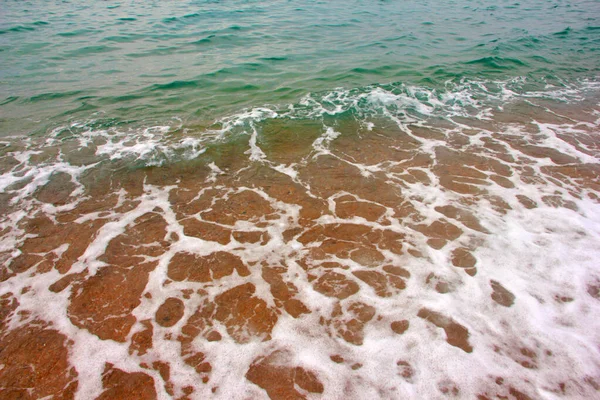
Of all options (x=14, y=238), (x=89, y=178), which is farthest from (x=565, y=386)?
(x=89, y=178)

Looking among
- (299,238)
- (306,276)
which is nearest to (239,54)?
(299,238)

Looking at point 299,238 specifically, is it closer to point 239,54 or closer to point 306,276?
point 306,276

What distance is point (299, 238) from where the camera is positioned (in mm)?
5734

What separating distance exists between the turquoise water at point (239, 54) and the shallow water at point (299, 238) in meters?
0.25

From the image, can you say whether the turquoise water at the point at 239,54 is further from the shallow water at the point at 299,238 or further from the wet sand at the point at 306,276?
the wet sand at the point at 306,276

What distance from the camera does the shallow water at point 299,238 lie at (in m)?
3.89

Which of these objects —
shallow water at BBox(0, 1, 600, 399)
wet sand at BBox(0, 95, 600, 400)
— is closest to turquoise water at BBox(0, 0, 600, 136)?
shallow water at BBox(0, 1, 600, 399)

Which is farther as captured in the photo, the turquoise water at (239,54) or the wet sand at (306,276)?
the turquoise water at (239,54)

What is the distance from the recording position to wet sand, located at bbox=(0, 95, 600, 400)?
381cm

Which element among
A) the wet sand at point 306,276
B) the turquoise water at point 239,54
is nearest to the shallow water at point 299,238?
the wet sand at point 306,276

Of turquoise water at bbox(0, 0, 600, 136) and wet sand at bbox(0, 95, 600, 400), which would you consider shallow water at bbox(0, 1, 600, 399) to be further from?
turquoise water at bbox(0, 0, 600, 136)

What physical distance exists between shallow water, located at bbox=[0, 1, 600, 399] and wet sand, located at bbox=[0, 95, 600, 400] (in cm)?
3

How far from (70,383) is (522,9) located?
37735 mm

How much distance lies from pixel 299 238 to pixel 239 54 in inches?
586
